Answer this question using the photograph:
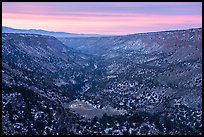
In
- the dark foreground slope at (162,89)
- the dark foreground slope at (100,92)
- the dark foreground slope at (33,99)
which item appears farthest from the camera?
the dark foreground slope at (162,89)

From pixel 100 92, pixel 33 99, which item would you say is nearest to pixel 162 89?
pixel 100 92

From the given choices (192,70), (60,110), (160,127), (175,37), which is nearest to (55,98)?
(60,110)

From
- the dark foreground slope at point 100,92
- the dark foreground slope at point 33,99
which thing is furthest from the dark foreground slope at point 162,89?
the dark foreground slope at point 33,99

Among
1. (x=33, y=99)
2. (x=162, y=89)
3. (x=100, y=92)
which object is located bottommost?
(x=33, y=99)

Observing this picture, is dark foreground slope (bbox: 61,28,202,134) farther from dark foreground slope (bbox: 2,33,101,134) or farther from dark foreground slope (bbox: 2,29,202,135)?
dark foreground slope (bbox: 2,33,101,134)

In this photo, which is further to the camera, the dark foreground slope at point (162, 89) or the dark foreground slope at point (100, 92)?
the dark foreground slope at point (162, 89)

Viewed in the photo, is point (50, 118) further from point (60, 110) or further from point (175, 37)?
point (175, 37)

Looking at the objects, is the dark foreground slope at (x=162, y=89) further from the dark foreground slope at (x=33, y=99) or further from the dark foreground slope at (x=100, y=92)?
the dark foreground slope at (x=33, y=99)

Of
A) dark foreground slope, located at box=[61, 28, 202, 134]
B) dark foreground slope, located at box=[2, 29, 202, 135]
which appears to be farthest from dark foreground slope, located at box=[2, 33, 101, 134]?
dark foreground slope, located at box=[61, 28, 202, 134]

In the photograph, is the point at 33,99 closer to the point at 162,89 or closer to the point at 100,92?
the point at 100,92
